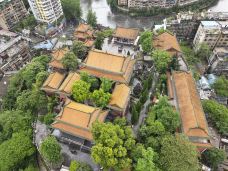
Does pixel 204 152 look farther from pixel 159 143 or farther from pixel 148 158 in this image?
pixel 148 158

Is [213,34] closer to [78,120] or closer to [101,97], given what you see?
[101,97]

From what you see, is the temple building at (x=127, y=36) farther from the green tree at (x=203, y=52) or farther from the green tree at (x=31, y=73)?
the green tree at (x=31, y=73)

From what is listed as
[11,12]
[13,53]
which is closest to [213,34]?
[13,53]

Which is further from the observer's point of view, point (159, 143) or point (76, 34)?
point (76, 34)

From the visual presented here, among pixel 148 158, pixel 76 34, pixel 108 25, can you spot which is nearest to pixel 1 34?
pixel 76 34

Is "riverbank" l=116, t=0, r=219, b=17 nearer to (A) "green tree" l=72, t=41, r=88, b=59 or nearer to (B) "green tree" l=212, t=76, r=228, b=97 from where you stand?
(B) "green tree" l=212, t=76, r=228, b=97
